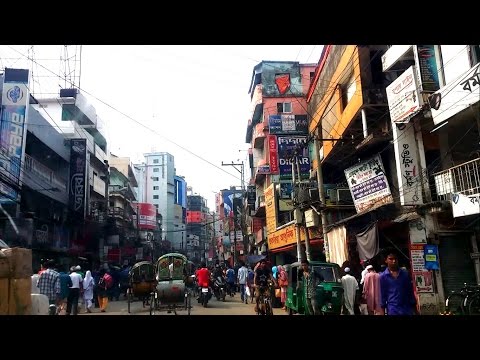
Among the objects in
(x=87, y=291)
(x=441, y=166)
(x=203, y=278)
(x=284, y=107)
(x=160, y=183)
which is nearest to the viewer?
(x=441, y=166)

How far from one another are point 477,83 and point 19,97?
17.5 metres

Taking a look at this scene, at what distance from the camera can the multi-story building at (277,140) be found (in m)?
17.9

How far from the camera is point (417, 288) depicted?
422 inches

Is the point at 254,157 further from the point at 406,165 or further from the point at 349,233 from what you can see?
the point at 406,165

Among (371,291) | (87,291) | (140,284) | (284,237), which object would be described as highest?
(284,237)

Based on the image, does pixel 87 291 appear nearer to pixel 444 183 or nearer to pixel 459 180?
pixel 444 183

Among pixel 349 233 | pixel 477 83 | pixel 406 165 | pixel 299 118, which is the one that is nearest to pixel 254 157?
pixel 299 118

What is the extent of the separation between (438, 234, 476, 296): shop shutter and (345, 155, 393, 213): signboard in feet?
6.28

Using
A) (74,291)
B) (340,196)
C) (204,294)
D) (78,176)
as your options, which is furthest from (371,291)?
(78,176)

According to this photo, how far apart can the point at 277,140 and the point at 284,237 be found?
452 cm

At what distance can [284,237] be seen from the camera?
19516 mm
